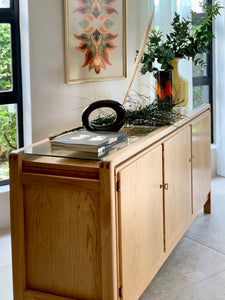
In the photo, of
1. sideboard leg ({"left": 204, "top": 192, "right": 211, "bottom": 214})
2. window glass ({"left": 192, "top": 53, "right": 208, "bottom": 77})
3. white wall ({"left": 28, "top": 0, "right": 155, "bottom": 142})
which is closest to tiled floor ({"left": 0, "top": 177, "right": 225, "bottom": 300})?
sideboard leg ({"left": 204, "top": 192, "right": 211, "bottom": 214})

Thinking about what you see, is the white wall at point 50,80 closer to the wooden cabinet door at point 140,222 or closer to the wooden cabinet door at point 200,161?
the wooden cabinet door at point 200,161

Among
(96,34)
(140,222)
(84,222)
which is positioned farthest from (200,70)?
(84,222)

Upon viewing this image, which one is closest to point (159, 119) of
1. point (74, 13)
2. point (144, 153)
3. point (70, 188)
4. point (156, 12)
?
point (144, 153)

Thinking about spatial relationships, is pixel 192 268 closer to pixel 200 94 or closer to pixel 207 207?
pixel 207 207

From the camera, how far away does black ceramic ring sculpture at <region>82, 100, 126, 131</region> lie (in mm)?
2535

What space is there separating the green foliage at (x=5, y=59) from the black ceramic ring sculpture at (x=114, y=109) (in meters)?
1.29

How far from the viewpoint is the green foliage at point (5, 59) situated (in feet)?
11.8

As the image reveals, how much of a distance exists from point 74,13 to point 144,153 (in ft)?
5.13

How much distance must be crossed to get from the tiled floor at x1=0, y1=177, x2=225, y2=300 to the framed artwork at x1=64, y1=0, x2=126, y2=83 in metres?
1.34

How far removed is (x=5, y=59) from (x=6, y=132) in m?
0.54

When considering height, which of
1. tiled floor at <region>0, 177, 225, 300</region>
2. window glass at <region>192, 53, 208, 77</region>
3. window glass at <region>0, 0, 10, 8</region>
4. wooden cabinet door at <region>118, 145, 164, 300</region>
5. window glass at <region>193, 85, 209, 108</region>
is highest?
window glass at <region>0, 0, 10, 8</region>

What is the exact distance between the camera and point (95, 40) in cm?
382

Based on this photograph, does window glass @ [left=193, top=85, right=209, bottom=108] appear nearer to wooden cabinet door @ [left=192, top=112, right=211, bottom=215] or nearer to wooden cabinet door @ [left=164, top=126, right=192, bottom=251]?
wooden cabinet door @ [left=192, top=112, right=211, bottom=215]

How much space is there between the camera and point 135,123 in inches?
116
